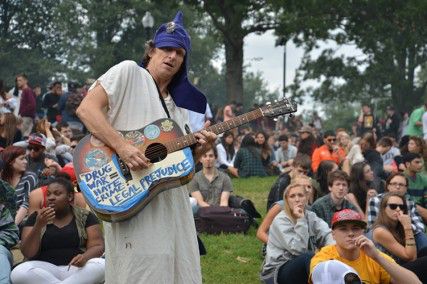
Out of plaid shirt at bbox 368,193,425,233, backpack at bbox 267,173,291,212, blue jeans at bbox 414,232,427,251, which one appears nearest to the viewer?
blue jeans at bbox 414,232,427,251

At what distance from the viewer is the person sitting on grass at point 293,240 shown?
320 inches

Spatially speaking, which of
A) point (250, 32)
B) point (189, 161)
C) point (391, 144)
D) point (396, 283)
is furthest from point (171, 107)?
point (250, 32)

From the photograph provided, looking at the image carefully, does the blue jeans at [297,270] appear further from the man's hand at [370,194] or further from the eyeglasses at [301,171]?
the eyeglasses at [301,171]

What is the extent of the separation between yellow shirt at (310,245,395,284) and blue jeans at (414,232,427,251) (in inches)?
58.0

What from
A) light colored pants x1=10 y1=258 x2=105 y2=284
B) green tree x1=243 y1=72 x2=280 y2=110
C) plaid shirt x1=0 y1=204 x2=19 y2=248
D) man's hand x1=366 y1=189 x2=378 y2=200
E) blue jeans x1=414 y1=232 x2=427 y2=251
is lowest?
light colored pants x1=10 y1=258 x2=105 y2=284

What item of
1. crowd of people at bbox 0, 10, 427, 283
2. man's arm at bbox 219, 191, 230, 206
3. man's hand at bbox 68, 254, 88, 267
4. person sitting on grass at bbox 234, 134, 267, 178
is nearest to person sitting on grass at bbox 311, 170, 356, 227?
crowd of people at bbox 0, 10, 427, 283

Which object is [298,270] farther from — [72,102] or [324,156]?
[72,102]

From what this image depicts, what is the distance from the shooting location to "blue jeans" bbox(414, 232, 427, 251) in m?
8.99

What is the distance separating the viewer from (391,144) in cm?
1631

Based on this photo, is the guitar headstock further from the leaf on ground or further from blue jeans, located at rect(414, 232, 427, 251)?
the leaf on ground

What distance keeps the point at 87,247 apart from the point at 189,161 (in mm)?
3525

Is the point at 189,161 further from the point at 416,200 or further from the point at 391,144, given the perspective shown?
the point at 391,144

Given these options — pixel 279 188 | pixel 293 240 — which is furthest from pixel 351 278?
pixel 279 188

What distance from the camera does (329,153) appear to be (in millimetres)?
15492
